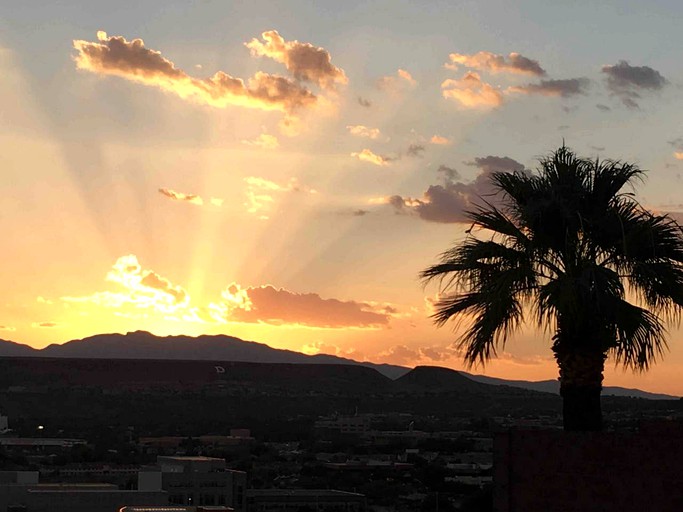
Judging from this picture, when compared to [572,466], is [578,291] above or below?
above

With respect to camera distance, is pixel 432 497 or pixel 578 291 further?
pixel 432 497

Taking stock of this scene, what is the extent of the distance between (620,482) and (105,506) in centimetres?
4804

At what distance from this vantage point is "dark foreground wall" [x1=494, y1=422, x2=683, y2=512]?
17.3 meters

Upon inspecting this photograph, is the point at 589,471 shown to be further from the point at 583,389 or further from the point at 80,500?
the point at 80,500

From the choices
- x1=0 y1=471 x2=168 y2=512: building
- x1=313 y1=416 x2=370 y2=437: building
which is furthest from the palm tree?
x1=313 y1=416 x2=370 y2=437: building

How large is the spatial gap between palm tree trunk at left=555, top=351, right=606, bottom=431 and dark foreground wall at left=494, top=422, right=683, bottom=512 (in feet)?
2.65

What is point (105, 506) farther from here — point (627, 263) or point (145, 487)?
point (627, 263)

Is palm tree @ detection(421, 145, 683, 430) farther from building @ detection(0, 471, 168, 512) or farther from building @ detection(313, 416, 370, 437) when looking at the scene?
building @ detection(313, 416, 370, 437)

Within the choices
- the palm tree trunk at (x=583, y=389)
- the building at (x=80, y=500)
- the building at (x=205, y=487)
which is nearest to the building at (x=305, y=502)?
the building at (x=205, y=487)

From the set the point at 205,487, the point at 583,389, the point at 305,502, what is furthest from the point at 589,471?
the point at 305,502

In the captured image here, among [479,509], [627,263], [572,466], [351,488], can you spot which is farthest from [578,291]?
[351,488]

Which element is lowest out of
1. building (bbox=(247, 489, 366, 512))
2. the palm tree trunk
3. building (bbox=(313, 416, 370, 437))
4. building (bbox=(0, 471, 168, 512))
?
building (bbox=(247, 489, 366, 512))

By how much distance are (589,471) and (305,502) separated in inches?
2745

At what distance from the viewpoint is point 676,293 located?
18.8 m
